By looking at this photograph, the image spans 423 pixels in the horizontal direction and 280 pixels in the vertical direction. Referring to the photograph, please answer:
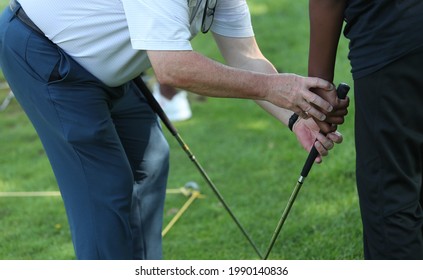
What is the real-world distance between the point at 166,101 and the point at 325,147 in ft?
13.3

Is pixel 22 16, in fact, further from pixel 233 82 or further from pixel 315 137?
pixel 315 137

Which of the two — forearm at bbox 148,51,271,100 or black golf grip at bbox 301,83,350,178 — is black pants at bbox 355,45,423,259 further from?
forearm at bbox 148,51,271,100

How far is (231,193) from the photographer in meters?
5.39

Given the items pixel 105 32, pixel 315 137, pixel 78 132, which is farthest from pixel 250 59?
pixel 78 132

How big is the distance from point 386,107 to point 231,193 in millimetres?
2715

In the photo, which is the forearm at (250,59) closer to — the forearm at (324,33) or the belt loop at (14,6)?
the forearm at (324,33)

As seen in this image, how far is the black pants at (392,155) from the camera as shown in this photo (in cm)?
275

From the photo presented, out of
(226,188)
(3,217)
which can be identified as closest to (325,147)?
(226,188)

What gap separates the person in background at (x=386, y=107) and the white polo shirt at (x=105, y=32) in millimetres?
478

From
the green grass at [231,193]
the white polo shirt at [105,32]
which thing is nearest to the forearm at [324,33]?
the white polo shirt at [105,32]

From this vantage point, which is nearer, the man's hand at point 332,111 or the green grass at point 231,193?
the man's hand at point 332,111

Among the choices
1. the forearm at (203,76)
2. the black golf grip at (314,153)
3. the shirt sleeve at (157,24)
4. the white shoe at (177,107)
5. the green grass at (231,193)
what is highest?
the shirt sleeve at (157,24)

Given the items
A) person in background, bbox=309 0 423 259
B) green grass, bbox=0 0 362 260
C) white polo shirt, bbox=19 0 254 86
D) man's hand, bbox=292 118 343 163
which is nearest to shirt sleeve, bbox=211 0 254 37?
white polo shirt, bbox=19 0 254 86
